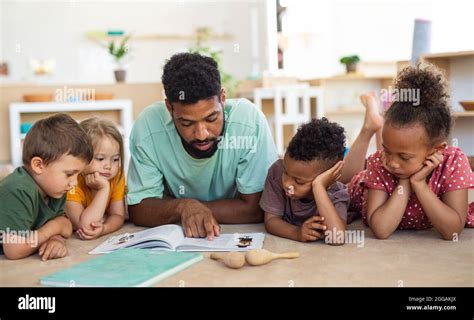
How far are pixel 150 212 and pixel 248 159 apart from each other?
1.32 ft

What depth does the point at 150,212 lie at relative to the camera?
2.17 meters

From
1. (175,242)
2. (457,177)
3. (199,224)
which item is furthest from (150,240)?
(457,177)

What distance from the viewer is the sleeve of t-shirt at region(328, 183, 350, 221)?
195 centimetres

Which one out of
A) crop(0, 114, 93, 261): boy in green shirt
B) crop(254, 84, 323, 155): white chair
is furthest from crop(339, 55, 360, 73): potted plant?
crop(0, 114, 93, 261): boy in green shirt

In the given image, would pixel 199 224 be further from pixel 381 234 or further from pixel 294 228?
pixel 381 234

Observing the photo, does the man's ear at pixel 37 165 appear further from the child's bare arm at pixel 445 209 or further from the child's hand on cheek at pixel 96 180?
the child's bare arm at pixel 445 209

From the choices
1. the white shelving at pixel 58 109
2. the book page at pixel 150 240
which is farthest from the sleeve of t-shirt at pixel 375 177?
the white shelving at pixel 58 109

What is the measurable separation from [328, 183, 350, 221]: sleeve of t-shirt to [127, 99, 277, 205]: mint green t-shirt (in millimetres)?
279

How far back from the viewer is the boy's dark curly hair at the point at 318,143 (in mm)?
1861

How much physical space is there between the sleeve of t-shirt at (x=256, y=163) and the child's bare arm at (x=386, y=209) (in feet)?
1.39

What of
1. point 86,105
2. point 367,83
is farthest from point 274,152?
point 367,83

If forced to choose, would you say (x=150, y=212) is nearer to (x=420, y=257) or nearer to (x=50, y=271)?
(x=50, y=271)

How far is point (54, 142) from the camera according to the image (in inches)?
71.8
